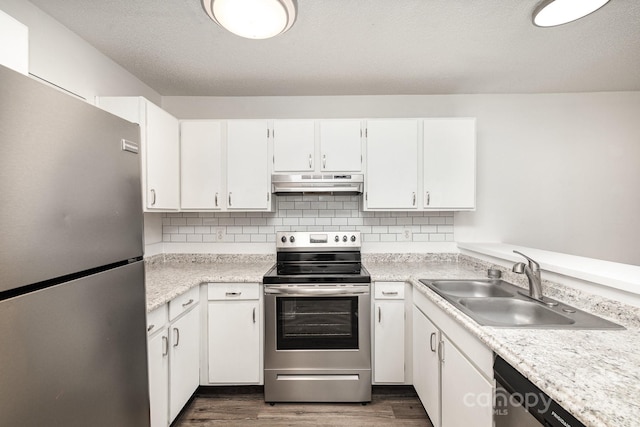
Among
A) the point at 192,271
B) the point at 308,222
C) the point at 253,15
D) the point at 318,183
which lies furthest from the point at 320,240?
the point at 253,15

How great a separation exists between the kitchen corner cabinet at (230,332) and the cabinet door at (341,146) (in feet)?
3.84

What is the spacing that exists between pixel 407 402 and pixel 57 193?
2.40 metres

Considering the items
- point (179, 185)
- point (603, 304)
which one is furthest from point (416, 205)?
point (179, 185)

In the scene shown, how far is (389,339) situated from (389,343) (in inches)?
1.2

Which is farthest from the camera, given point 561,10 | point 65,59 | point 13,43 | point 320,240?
point 320,240

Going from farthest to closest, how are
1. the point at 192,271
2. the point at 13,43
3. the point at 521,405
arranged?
the point at 192,271
the point at 521,405
the point at 13,43

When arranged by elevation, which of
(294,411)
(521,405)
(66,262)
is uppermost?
(66,262)

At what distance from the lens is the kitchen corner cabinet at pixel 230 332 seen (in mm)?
2127

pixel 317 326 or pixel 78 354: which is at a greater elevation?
pixel 78 354

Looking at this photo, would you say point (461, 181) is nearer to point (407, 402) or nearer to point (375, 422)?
point (407, 402)

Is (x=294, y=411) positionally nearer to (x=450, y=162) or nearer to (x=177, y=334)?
(x=177, y=334)

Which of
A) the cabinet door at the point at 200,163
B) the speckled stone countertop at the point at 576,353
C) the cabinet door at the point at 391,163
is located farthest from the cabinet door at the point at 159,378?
the cabinet door at the point at 391,163

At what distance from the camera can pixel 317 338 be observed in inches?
82.4

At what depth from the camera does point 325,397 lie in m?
2.06
